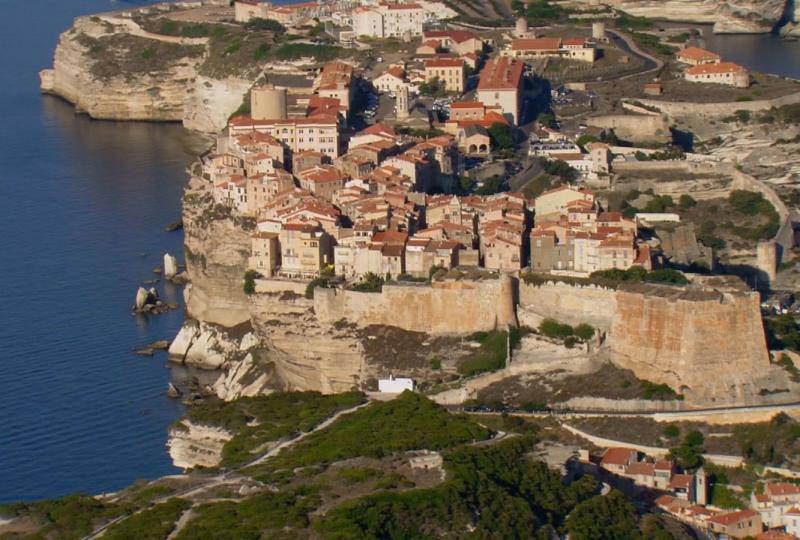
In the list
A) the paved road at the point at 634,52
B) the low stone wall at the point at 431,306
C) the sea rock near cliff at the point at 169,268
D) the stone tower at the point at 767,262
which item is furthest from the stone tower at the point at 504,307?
the paved road at the point at 634,52

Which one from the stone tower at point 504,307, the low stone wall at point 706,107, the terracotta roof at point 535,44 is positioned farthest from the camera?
the terracotta roof at point 535,44

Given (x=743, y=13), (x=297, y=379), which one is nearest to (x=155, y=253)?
(x=297, y=379)

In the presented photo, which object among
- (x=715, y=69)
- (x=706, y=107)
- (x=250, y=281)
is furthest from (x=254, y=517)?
(x=715, y=69)

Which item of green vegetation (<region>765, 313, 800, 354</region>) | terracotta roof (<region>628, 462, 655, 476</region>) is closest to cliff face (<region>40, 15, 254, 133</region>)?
green vegetation (<region>765, 313, 800, 354</region>)

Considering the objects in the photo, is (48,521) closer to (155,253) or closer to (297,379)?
(297,379)

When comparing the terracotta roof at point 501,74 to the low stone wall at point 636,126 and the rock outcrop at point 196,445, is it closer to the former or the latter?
the low stone wall at point 636,126
